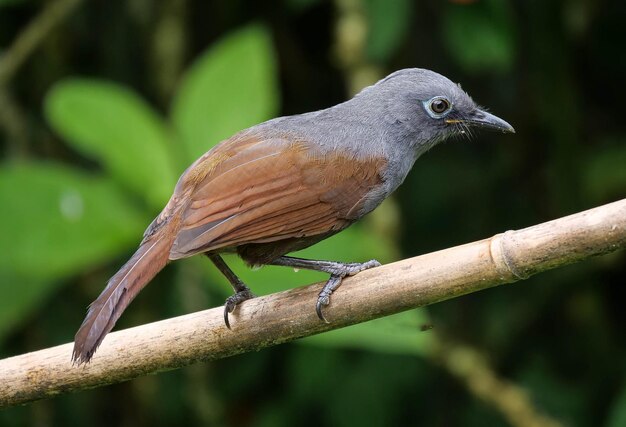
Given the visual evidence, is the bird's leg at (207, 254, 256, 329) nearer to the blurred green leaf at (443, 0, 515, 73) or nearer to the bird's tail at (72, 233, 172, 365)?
the bird's tail at (72, 233, 172, 365)

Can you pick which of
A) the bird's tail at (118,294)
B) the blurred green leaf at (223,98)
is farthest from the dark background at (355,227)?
the bird's tail at (118,294)

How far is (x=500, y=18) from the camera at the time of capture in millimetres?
4176

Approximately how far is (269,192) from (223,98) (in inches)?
47.4

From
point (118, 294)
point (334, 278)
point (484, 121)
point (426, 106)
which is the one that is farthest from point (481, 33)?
point (118, 294)

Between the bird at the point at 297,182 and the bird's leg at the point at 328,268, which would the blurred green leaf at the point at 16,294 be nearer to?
the bird at the point at 297,182

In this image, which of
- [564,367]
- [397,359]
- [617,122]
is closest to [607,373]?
[564,367]

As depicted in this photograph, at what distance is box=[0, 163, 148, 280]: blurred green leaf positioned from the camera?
3.80 metres

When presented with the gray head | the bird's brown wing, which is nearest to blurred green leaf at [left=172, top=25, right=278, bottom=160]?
the gray head

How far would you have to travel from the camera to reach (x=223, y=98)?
13.5ft

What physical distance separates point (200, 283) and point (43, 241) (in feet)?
3.39

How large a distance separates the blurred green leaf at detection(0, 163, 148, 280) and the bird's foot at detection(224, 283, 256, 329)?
0.89 meters

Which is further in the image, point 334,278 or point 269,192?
point 269,192

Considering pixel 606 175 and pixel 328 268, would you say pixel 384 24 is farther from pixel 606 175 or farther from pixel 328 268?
pixel 328 268

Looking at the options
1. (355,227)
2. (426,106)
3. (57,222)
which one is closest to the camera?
(426,106)
